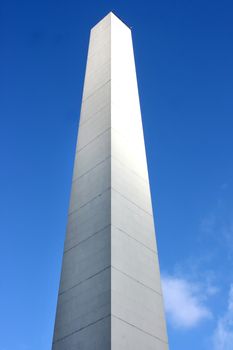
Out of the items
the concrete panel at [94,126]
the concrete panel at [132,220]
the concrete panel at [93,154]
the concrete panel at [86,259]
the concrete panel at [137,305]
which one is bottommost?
the concrete panel at [137,305]

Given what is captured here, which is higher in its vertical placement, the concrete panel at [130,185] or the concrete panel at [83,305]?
the concrete panel at [130,185]

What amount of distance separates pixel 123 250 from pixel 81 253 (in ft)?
4.23

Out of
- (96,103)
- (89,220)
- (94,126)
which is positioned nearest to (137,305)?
(89,220)

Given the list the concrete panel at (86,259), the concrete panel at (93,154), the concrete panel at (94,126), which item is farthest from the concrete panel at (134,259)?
the concrete panel at (94,126)

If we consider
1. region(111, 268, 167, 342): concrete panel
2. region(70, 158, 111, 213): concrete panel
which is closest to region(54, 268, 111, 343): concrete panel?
region(111, 268, 167, 342): concrete panel

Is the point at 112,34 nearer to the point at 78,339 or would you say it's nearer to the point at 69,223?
A: the point at 69,223

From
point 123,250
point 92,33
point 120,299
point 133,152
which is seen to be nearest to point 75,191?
point 133,152

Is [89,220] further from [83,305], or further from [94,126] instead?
[94,126]

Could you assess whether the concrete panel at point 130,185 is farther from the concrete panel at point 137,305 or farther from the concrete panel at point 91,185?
the concrete panel at point 137,305

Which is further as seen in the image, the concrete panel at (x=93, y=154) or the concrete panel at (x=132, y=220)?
the concrete panel at (x=93, y=154)

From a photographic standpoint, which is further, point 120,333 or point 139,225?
point 139,225

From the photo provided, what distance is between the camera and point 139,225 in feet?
45.0

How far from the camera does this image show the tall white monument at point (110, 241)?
10.9 m

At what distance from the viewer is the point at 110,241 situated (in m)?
12.0
